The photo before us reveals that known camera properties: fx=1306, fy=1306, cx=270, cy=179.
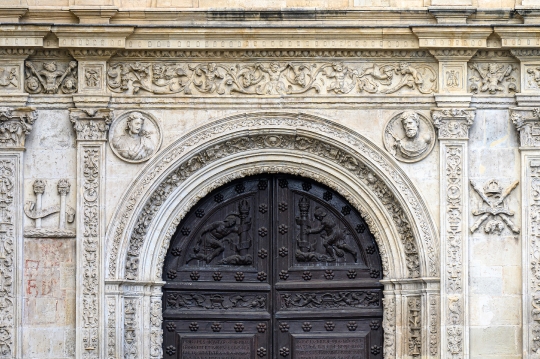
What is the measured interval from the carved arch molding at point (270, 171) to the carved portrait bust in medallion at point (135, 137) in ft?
0.44

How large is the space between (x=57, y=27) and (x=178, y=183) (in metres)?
1.95

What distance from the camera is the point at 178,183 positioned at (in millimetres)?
13141

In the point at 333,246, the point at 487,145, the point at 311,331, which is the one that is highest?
the point at 487,145

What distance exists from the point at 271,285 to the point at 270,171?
1.16 metres

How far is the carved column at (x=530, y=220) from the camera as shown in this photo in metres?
12.7

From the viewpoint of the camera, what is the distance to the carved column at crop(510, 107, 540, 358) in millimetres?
12742

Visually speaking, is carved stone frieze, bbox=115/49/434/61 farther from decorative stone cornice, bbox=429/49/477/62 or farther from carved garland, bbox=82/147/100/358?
carved garland, bbox=82/147/100/358

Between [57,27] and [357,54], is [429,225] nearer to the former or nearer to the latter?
[357,54]

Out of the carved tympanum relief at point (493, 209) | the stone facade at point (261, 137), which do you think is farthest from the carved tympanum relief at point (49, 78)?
the carved tympanum relief at point (493, 209)

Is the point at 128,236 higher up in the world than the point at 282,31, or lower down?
A: lower down

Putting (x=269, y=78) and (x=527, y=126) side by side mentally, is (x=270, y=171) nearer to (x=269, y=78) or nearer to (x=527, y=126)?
(x=269, y=78)

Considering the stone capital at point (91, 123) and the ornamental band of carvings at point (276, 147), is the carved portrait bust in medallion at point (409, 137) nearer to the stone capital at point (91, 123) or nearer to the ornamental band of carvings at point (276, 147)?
the ornamental band of carvings at point (276, 147)

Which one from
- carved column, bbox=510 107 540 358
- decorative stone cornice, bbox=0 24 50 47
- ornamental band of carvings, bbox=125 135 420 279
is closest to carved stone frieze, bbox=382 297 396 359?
ornamental band of carvings, bbox=125 135 420 279

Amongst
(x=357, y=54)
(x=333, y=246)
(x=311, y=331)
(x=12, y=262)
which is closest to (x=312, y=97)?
(x=357, y=54)
